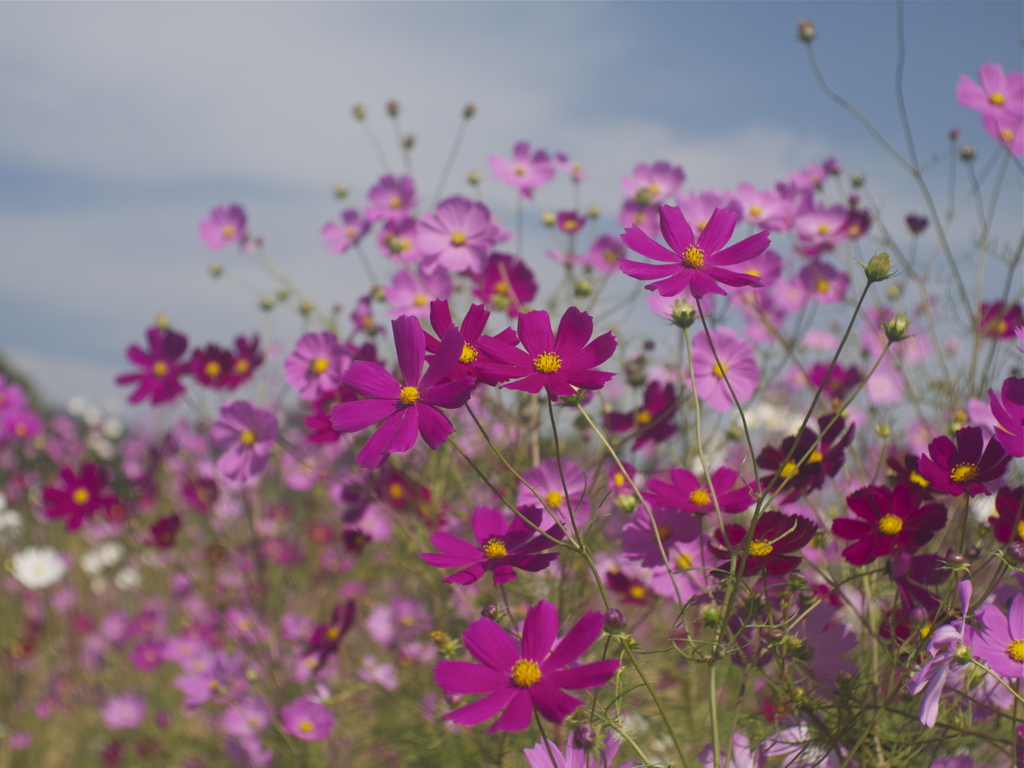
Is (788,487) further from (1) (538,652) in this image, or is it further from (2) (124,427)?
(2) (124,427)

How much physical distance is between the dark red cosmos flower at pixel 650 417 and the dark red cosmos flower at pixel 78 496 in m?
1.02

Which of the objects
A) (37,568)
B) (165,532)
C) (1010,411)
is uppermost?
(1010,411)

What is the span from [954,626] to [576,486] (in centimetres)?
49

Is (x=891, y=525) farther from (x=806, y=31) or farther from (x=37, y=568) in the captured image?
(x=37, y=568)

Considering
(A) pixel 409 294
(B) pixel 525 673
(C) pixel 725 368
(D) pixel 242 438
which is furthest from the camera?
(A) pixel 409 294

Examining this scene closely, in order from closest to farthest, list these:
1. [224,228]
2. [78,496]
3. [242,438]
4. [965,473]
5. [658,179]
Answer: [965,473] < [242,438] < [78,496] < [658,179] < [224,228]

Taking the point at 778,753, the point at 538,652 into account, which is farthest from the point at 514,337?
the point at 778,753

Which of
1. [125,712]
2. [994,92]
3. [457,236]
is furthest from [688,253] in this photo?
[125,712]

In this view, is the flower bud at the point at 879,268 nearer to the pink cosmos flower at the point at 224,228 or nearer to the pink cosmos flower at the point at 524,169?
the pink cosmos flower at the point at 524,169

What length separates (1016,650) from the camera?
2.30 ft

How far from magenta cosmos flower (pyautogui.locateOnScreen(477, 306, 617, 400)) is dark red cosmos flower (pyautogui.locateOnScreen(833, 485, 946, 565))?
0.32 m

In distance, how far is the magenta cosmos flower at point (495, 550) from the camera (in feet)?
2.23

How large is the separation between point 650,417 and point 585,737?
595mm

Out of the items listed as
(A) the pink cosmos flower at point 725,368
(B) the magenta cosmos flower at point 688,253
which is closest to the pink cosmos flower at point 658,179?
(A) the pink cosmos flower at point 725,368
